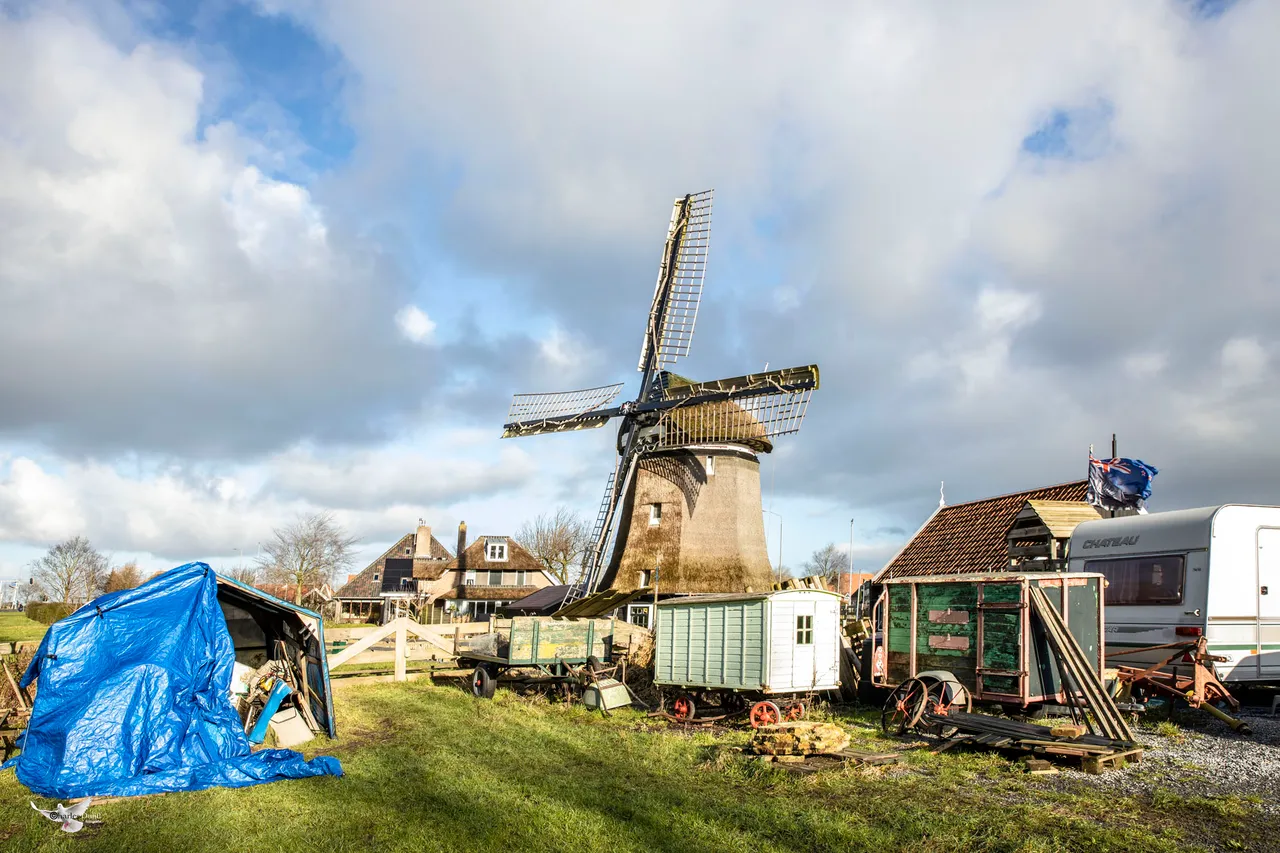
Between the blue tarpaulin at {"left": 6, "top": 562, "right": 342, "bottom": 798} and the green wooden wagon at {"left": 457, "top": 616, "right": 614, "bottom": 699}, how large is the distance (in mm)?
7369

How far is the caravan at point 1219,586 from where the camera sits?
14.7 m

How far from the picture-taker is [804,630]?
→ 52.3 ft

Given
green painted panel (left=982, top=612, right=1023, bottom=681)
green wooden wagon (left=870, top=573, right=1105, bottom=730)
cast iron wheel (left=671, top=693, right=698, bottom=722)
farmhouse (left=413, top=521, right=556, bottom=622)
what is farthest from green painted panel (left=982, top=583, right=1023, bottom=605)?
farmhouse (left=413, top=521, right=556, bottom=622)

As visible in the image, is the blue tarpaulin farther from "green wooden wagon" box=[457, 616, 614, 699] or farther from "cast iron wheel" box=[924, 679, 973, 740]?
"cast iron wheel" box=[924, 679, 973, 740]

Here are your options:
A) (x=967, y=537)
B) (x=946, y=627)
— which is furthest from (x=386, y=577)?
(x=946, y=627)

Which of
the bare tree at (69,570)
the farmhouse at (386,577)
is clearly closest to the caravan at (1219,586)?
the farmhouse at (386,577)

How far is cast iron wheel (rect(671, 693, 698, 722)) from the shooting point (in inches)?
634

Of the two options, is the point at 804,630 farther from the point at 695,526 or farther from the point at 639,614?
the point at 639,614

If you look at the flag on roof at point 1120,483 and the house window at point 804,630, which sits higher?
the flag on roof at point 1120,483

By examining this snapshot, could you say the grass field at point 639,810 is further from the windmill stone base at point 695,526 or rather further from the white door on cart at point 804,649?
the windmill stone base at point 695,526

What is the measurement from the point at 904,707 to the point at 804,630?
2.18 m

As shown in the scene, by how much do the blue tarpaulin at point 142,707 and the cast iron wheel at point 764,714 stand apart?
7.02 metres

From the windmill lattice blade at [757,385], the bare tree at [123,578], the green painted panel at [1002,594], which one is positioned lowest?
the bare tree at [123,578]

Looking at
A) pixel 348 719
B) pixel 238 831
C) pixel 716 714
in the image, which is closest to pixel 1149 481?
pixel 716 714
